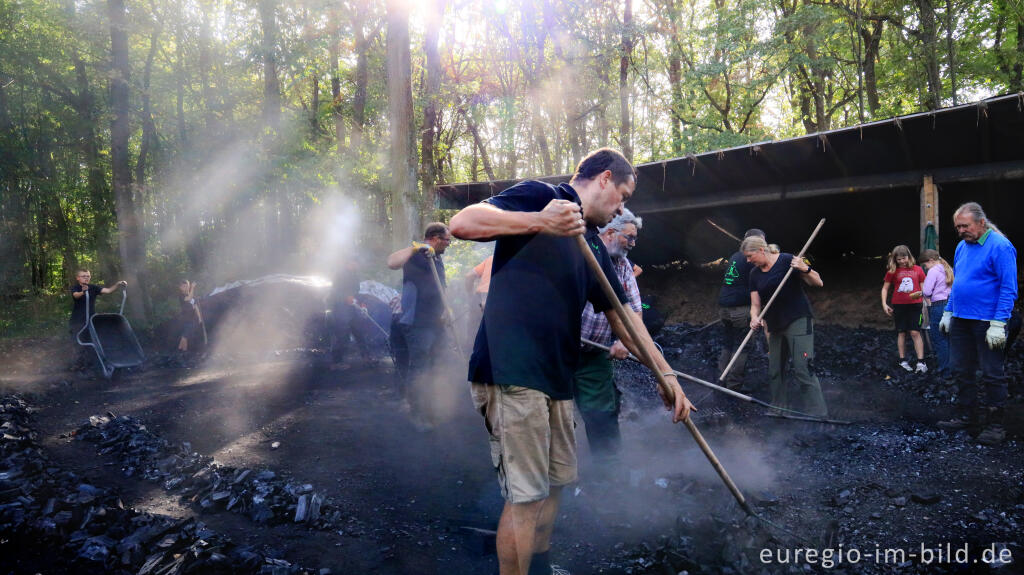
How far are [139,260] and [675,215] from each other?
13.2 m

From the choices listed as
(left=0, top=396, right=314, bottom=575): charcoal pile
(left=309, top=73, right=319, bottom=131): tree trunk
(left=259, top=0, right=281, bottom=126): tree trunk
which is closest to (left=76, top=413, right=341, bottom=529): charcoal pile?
(left=0, top=396, right=314, bottom=575): charcoal pile

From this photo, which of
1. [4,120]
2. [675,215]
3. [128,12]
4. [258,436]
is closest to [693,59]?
[675,215]

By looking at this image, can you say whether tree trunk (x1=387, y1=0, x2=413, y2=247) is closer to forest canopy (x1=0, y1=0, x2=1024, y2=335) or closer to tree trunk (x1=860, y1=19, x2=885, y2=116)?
forest canopy (x1=0, y1=0, x2=1024, y2=335)

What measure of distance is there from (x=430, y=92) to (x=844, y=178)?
988 centimetres

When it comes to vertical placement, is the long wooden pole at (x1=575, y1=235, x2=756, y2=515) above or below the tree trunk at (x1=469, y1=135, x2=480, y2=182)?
below

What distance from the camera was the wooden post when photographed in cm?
778

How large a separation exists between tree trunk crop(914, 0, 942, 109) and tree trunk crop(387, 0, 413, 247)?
12.7 m

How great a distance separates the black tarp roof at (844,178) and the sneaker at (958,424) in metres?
3.74

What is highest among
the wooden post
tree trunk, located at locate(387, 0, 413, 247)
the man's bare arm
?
tree trunk, located at locate(387, 0, 413, 247)

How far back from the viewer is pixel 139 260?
14367mm

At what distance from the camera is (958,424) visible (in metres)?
5.59

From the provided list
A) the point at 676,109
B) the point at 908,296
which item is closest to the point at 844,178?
the point at 908,296

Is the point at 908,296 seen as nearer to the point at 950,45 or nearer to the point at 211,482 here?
the point at 211,482

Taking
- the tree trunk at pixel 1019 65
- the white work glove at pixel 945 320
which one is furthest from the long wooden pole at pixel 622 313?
the tree trunk at pixel 1019 65
